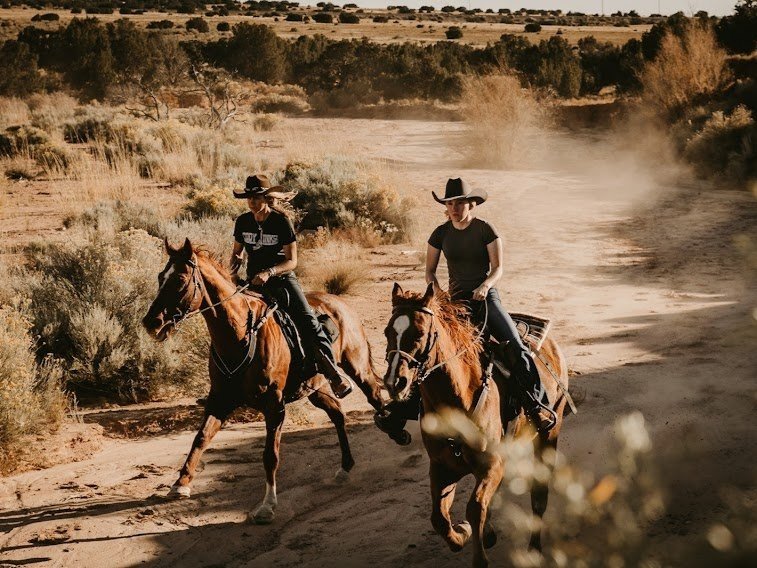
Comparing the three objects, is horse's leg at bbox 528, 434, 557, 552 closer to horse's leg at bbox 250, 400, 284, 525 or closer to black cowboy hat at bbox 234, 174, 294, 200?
horse's leg at bbox 250, 400, 284, 525

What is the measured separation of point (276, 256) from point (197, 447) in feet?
6.16

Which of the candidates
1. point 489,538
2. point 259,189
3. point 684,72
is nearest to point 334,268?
Answer: point 259,189

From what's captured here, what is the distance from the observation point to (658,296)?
14.2 metres

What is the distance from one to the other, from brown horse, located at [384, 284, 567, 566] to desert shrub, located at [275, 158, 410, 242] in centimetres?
1257

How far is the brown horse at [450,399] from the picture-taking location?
4.82 meters

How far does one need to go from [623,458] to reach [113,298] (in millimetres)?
9569

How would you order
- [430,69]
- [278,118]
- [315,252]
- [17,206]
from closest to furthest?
1. [315,252]
2. [17,206]
3. [278,118]
4. [430,69]

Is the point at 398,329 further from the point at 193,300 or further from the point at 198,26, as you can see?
the point at 198,26

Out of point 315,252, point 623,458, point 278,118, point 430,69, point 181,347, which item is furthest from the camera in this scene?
point 430,69

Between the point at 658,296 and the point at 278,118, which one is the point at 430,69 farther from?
the point at 658,296

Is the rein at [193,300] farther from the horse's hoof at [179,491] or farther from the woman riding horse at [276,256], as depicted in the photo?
the horse's hoof at [179,491]

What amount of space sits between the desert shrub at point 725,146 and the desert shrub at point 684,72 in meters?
3.68

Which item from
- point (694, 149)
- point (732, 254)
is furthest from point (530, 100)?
point (732, 254)

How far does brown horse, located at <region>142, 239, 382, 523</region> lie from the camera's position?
623cm
